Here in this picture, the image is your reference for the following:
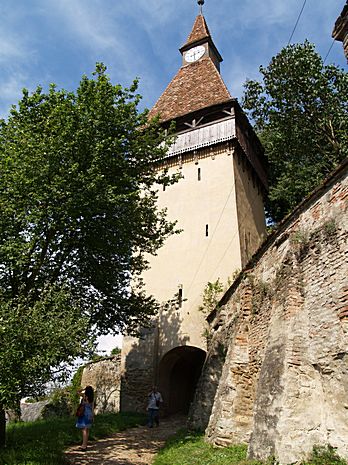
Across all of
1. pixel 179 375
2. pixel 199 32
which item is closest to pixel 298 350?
pixel 179 375

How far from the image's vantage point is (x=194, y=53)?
25.3 m

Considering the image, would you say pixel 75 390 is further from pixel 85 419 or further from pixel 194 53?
pixel 194 53

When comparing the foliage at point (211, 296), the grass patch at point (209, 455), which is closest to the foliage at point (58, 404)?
the foliage at point (211, 296)

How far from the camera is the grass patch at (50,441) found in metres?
6.83

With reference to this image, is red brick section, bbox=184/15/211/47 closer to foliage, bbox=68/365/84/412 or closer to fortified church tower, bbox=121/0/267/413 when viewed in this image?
fortified church tower, bbox=121/0/267/413

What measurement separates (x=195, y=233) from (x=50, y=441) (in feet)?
35.8

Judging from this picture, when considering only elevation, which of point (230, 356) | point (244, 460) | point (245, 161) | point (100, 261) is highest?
point (245, 161)

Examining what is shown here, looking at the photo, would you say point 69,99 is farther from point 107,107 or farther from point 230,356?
point 230,356

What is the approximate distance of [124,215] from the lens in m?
10.8

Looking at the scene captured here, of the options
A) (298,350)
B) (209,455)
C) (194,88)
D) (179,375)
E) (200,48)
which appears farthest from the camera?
(200,48)

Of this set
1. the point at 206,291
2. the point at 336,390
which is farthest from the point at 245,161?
the point at 336,390

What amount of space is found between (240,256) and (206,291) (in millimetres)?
1989

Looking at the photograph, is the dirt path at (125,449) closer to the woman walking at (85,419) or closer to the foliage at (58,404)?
the woman walking at (85,419)

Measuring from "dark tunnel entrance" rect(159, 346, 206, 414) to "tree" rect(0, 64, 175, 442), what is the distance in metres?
5.76
